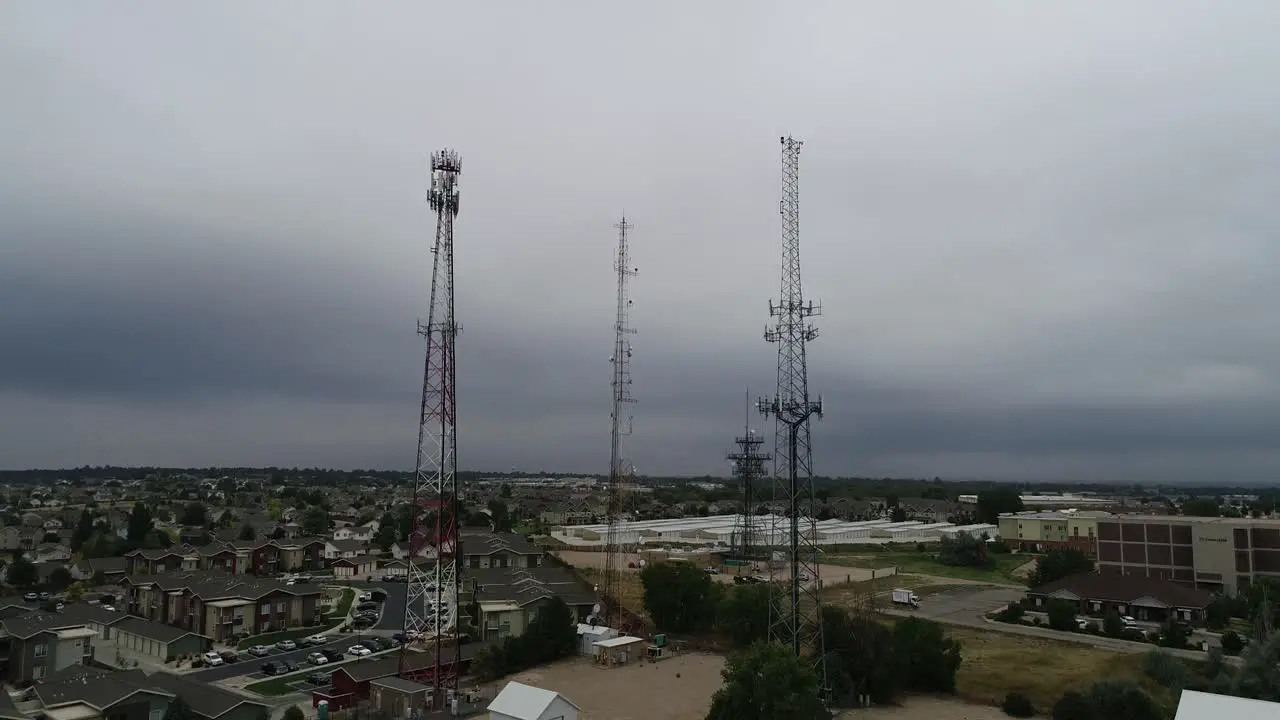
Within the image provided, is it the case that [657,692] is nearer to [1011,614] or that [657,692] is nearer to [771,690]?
[771,690]

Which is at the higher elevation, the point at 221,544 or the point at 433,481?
the point at 433,481

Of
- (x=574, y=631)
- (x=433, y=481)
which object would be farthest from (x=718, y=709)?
(x=574, y=631)

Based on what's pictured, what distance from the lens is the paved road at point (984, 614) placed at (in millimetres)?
32172

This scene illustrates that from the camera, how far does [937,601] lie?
43188 mm

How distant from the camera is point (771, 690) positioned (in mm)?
18688

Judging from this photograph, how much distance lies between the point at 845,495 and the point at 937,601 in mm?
78718

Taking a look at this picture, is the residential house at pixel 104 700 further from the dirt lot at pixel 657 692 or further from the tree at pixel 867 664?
the tree at pixel 867 664

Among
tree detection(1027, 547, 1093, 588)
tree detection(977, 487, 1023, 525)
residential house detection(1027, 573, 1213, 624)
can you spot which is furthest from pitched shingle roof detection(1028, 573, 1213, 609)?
tree detection(977, 487, 1023, 525)

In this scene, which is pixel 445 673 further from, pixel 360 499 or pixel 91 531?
pixel 360 499

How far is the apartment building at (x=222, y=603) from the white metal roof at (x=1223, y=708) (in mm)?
38056

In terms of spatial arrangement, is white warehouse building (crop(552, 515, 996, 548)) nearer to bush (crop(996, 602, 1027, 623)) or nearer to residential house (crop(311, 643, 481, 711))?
bush (crop(996, 602, 1027, 623))

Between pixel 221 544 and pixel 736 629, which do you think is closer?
pixel 736 629

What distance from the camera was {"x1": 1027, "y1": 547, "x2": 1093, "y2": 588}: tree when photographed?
45.1 m

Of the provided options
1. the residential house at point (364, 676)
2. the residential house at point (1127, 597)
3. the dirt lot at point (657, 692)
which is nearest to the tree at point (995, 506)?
the residential house at point (1127, 597)
